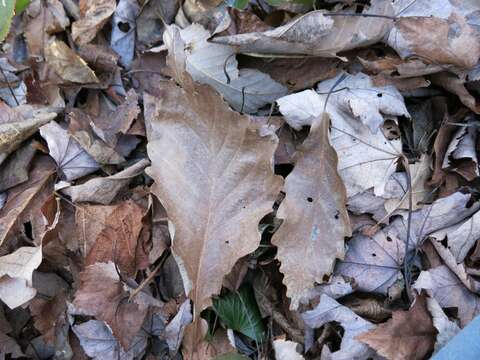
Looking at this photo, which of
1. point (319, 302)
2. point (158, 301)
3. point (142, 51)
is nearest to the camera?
point (319, 302)

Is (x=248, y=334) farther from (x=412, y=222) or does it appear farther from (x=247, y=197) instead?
(x=412, y=222)

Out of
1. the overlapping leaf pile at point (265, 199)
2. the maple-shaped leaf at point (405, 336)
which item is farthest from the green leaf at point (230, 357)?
the maple-shaped leaf at point (405, 336)

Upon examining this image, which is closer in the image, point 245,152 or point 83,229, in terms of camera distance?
point 245,152

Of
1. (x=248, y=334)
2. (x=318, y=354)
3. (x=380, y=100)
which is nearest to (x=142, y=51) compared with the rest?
(x=380, y=100)

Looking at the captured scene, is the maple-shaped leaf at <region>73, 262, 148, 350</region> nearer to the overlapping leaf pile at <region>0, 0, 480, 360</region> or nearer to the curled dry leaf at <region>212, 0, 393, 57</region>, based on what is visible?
the overlapping leaf pile at <region>0, 0, 480, 360</region>

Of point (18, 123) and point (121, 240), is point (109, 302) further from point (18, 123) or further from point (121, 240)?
point (18, 123)

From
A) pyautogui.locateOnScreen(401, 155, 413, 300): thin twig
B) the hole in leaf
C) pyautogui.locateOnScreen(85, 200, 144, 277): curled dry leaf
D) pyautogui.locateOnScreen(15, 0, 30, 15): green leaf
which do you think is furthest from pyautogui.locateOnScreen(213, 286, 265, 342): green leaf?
pyautogui.locateOnScreen(15, 0, 30, 15): green leaf

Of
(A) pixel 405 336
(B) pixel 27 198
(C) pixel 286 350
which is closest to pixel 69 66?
(B) pixel 27 198
